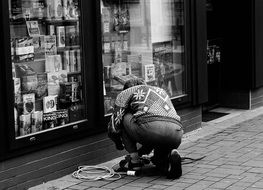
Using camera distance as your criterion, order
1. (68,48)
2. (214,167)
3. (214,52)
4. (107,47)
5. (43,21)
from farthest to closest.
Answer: (214,52) < (107,47) < (68,48) < (214,167) < (43,21)

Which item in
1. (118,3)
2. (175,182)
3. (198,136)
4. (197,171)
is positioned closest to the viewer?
(175,182)

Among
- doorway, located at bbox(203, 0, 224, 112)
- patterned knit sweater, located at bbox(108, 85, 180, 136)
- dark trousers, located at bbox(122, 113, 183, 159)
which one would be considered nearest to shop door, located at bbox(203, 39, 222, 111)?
doorway, located at bbox(203, 0, 224, 112)

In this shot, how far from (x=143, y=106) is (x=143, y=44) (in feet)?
6.89

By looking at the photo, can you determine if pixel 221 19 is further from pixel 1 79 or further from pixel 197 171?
pixel 1 79

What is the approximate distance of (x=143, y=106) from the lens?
6.58 m

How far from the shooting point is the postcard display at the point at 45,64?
21.0 ft

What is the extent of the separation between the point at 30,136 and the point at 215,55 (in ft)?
18.0

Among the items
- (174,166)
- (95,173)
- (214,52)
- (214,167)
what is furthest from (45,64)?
(214,52)

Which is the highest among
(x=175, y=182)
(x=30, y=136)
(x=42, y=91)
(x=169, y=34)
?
(x=169, y=34)

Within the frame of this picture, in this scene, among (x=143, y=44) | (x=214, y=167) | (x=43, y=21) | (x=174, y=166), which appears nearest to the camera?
(x=174, y=166)

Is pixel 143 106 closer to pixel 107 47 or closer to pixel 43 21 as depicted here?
pixel 107 47

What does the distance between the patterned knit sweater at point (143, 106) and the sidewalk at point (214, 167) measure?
64 cm

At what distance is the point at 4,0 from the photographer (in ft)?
19.6

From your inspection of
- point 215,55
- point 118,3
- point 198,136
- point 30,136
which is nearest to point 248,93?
point 215,55
